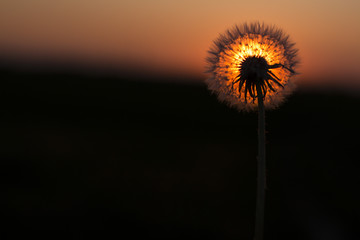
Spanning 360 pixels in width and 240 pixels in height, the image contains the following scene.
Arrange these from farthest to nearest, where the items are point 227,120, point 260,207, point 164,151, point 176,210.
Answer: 1. point 227,120
2. point 164,151
3. point 176,210
4. point 260,207

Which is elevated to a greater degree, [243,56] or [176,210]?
[243,56]

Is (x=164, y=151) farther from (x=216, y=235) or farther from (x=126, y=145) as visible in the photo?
(x=216, y=235)

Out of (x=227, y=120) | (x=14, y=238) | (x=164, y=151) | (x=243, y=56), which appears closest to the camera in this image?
(x=243, y=56)

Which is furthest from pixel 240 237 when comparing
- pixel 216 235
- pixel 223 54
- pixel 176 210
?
pixel 223 54

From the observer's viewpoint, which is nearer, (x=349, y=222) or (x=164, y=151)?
(x=349, y=222)

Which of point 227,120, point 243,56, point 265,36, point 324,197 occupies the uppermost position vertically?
point 227,120
